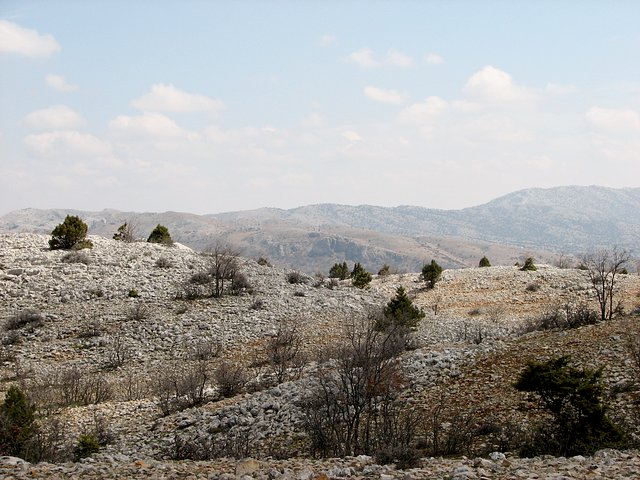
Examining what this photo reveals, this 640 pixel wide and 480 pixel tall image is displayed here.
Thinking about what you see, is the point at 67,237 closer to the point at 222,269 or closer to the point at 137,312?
the point at 222,269

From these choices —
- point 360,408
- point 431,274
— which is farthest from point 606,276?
point 360,408

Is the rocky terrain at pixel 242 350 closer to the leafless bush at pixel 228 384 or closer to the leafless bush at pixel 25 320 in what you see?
the leafless bush at pixel 25 320

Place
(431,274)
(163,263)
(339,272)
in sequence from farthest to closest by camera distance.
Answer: (339,272), (431,274), (163,263)

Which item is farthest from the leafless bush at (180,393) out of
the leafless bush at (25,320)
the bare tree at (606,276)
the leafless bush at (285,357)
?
the bare tree at (606,276)

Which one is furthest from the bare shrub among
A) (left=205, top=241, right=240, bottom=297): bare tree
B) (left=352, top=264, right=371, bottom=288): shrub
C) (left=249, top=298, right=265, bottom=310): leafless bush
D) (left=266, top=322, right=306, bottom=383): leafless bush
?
(left=352, top=264, right=371, bottom=288): shrub

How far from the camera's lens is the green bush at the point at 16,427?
940 centimetres

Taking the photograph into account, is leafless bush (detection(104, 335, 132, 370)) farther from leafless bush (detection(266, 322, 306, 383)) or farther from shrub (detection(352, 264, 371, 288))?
shrub (detection(352, 264, 371, 288))

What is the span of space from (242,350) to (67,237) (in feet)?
59.3

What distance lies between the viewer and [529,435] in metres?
10.1

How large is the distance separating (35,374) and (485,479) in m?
18.1

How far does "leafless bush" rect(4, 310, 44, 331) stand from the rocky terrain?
9 centimetres

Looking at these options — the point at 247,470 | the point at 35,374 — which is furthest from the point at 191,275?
the point at 247,470

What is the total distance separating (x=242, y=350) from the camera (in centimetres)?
2327

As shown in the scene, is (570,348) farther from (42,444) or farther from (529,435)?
(42,444)
